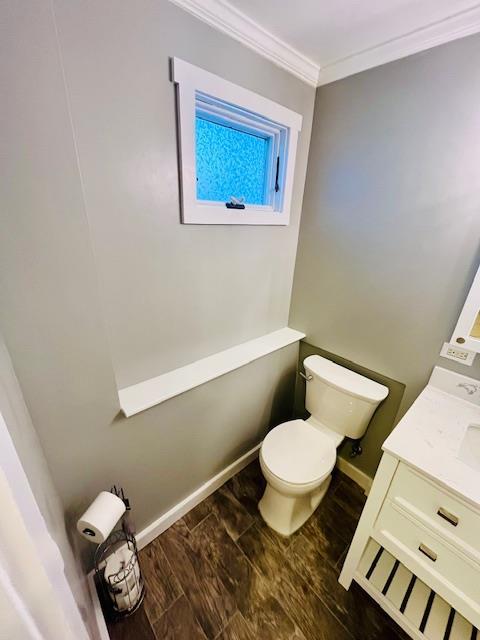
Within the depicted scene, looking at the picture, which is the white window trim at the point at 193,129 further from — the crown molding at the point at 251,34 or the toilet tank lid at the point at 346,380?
the toilet tank lid at the point at 346,380

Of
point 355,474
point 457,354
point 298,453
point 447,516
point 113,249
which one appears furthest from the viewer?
point 355,474

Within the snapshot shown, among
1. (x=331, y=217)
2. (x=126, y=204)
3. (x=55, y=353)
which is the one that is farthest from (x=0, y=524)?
(x=331, y=217)

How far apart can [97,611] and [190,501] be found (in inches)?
21.2

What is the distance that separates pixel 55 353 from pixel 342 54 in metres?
1.69

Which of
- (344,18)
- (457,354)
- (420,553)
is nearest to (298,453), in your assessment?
(420,553)

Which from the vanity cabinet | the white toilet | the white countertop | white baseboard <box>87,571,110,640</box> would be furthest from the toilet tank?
white baseboard <box>87,571,110,640</box>

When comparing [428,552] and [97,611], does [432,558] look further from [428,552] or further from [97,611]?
[97,611]

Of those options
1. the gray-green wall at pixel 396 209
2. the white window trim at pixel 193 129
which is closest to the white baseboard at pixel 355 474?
the gray-green wall at pixel 396 209

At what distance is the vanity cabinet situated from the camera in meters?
0.84

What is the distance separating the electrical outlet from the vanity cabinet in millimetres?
571

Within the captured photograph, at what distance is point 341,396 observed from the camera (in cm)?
143

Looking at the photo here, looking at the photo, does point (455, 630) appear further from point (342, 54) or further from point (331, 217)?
point (342, 54)

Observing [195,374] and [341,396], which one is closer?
[195,374]

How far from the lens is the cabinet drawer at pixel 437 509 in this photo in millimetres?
815
